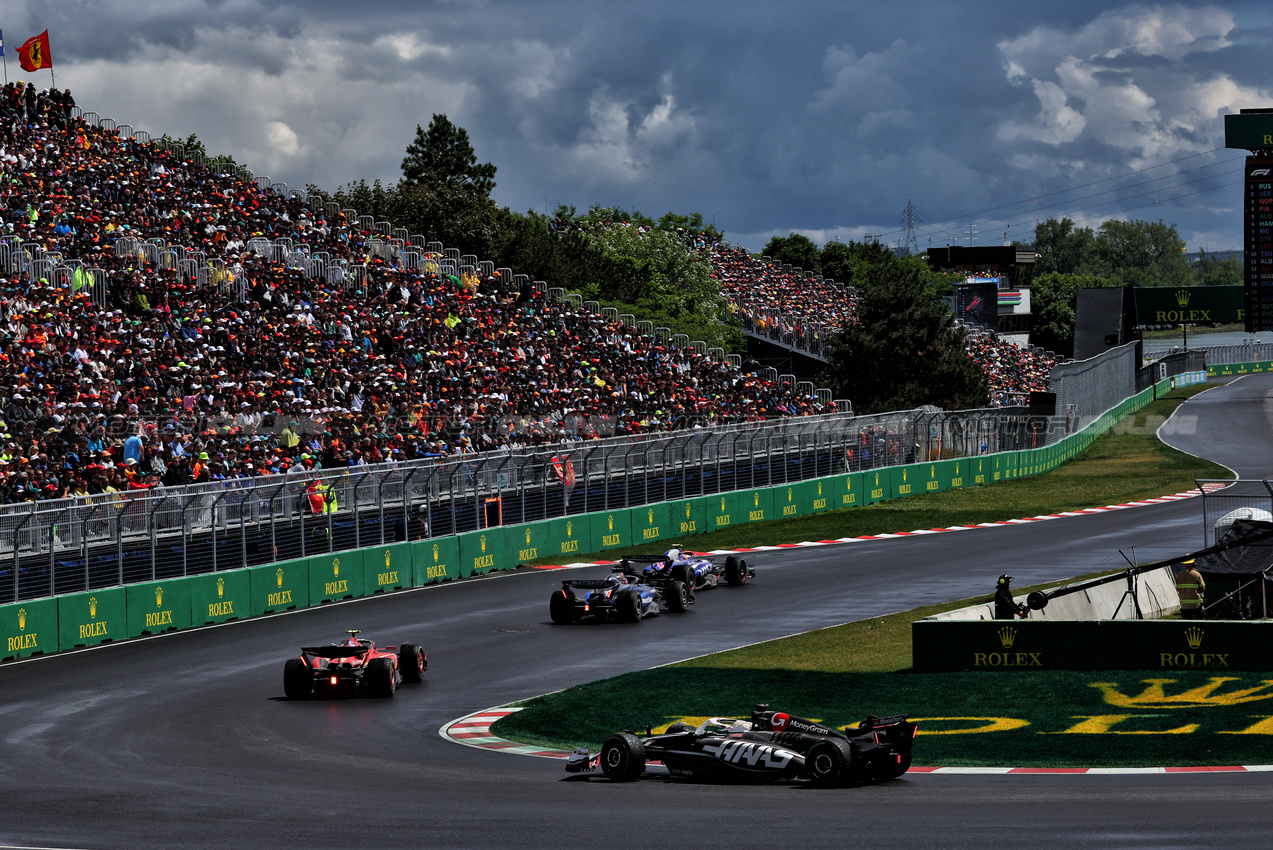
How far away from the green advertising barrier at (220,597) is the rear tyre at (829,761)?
14.9 meters

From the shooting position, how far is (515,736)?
16.5 meters

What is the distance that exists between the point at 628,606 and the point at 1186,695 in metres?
10.6

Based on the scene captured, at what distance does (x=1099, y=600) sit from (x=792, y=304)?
52.4 meters

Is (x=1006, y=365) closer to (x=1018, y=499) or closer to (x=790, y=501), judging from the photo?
(x=1018, y=499)

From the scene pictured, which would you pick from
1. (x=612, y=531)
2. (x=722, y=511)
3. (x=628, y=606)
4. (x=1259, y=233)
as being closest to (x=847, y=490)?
(x=722, y=511)

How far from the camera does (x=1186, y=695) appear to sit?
16.3 meters

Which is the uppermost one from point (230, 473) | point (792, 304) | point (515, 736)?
point (792, 304)

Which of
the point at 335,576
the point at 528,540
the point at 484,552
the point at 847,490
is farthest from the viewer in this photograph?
the point at 847,490

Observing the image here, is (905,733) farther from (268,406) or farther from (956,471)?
(956,471)

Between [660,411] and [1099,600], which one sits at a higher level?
[660,411]

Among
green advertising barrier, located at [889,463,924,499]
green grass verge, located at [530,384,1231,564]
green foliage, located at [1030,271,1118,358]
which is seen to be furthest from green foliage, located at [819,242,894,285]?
green advertising barrier, located at [889,463,924,499]

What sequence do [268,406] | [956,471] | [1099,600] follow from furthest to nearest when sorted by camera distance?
1. [956,471]
2. [268,406]
3. [1099,600]

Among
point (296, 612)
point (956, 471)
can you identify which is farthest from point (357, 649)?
point (956, 471)

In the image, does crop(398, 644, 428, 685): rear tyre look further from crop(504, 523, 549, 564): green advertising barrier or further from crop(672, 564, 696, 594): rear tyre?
crop(504, 523, 549, 564): green advertising barrier
